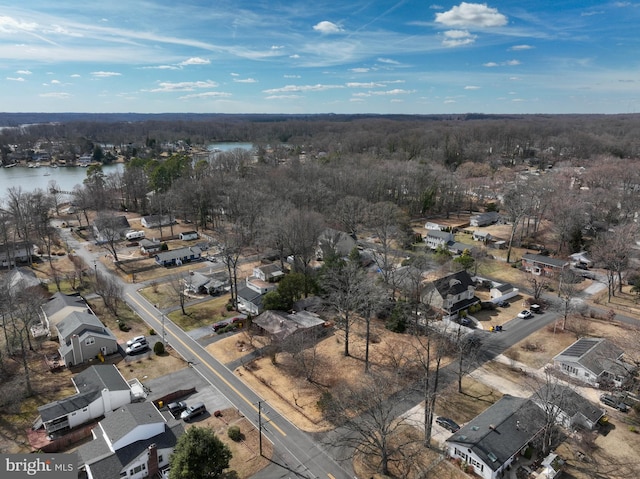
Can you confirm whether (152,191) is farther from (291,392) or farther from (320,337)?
(291,392)

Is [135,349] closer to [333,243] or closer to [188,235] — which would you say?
[333,243]

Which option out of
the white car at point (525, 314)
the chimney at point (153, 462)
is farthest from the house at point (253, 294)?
the white car at point (525, 314)

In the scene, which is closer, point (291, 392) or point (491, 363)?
point (291, 392)

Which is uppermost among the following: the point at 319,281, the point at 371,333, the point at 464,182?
the point at 464,182

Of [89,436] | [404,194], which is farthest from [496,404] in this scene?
[404,194]

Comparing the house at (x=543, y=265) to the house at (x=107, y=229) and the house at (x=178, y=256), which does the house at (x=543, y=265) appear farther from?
the house at (x=107, y=229)

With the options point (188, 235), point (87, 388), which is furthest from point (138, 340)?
point (188, 235)
